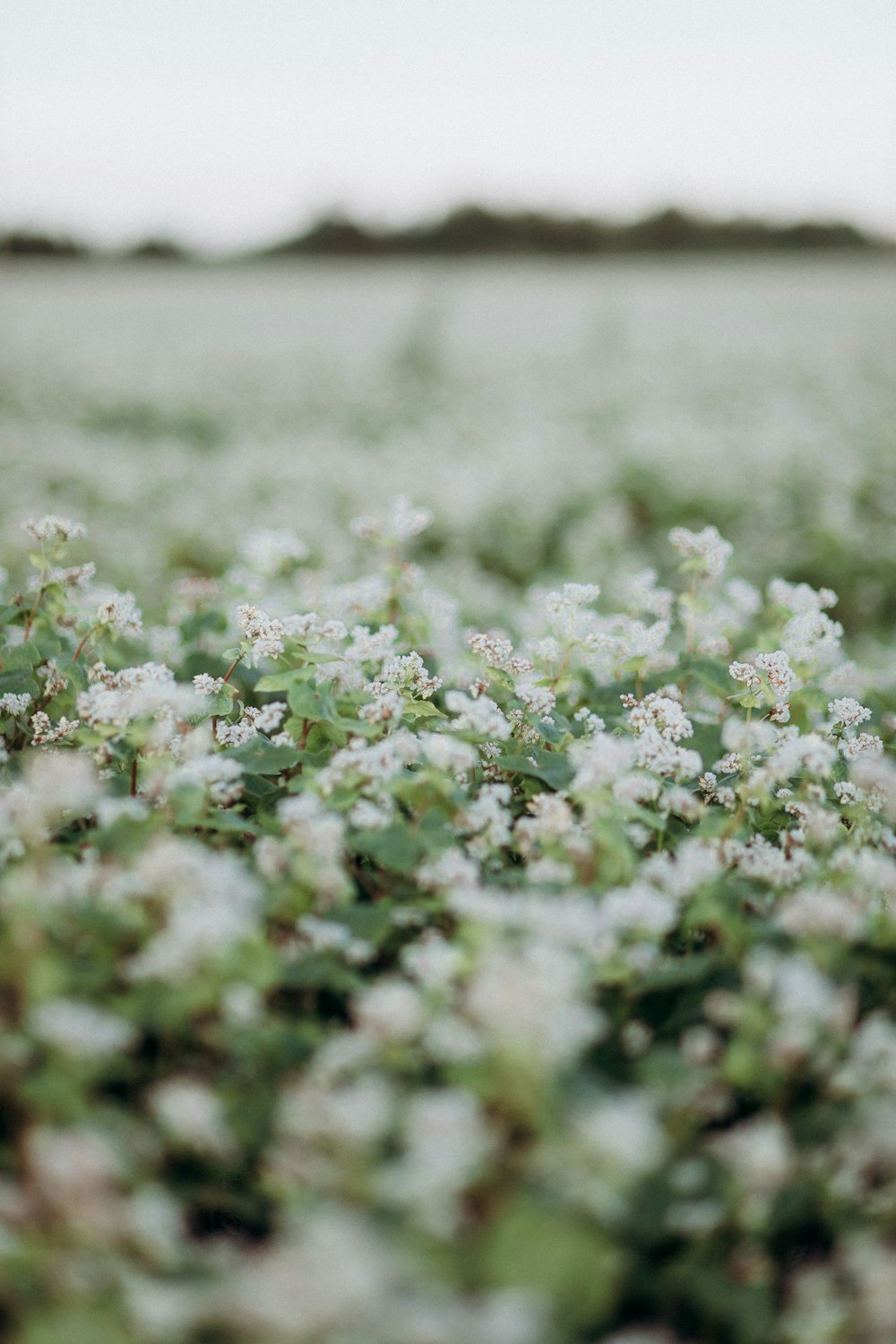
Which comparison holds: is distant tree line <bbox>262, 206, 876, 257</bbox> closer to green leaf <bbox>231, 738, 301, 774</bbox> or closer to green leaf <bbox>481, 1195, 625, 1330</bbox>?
green leaf <bbox>231, 738, 301, 774</bbox>

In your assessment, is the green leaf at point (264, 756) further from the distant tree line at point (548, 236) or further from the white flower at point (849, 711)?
the distant tree line at point (548, 236)

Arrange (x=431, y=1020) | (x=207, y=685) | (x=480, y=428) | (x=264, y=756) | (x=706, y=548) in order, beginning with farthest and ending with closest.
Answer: (x=480, y=428)
(x=706, y=548)
(x=207, y=685)
(x=264, y=756)
(x=431, y=1020)

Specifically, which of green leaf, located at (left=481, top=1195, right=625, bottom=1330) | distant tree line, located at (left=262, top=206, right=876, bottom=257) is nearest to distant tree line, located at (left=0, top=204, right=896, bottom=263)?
distant tree line, located at (left=262, top=206, right=876, bottom=257)

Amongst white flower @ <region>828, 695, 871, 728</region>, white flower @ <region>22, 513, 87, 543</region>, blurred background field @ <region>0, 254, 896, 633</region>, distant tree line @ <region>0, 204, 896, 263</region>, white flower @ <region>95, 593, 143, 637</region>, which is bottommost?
blurred background field @ <region>0, 254, 896, 633</region>

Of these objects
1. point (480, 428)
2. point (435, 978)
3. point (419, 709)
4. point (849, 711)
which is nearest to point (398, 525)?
point (419, 709)

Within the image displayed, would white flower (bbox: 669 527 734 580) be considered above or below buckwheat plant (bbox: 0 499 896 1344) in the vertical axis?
above

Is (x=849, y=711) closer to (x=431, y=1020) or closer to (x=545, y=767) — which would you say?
(x=545, y=767)

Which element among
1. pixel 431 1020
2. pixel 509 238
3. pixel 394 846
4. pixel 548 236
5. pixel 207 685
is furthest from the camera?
pixel 548 236
